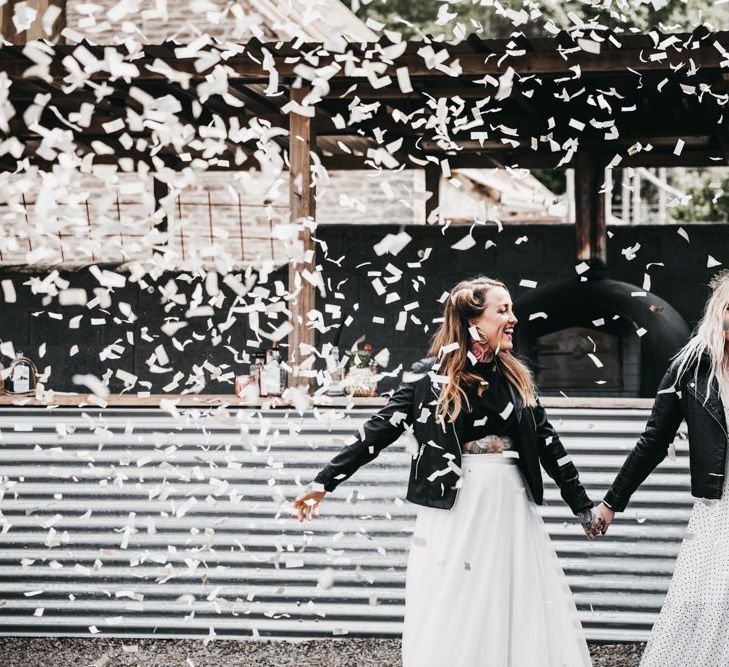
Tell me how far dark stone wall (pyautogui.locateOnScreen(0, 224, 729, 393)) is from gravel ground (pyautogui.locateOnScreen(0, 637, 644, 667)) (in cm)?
348

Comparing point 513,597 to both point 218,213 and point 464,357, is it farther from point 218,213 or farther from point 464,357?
point 218,213

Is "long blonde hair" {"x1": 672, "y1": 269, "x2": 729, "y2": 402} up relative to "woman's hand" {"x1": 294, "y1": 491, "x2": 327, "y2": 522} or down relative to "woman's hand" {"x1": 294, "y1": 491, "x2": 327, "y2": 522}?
up

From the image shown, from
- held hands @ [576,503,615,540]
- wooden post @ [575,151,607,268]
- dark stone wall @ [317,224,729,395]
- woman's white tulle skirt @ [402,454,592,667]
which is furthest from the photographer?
dark stone wall @ [317,224,729,395]

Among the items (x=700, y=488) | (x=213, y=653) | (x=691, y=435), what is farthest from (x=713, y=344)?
(x=213, y=653)

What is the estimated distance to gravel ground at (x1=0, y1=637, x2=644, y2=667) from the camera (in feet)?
20.6

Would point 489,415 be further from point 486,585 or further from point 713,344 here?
point 713,344

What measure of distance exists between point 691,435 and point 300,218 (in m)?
2.98

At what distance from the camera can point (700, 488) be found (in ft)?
15.1

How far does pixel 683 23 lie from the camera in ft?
87.9

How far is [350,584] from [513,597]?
7.64 feet

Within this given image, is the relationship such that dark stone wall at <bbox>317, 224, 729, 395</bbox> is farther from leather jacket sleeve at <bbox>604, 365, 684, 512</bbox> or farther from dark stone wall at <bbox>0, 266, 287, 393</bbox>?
leather jacket sleeve at <bbox>604, 365, 684, 512</bbox>

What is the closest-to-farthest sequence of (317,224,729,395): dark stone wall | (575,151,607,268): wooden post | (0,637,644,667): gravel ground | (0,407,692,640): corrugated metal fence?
(0,637,644,667): gravel ground, (0,407,692,640): corrugated metal fence, (575,151,607,268): wooden post, (317,224,729,395): dark stone wall

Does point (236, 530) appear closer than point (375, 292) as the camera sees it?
Yes

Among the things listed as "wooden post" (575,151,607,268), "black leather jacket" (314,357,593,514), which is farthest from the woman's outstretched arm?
"wooden post" (575,151,607,268)
